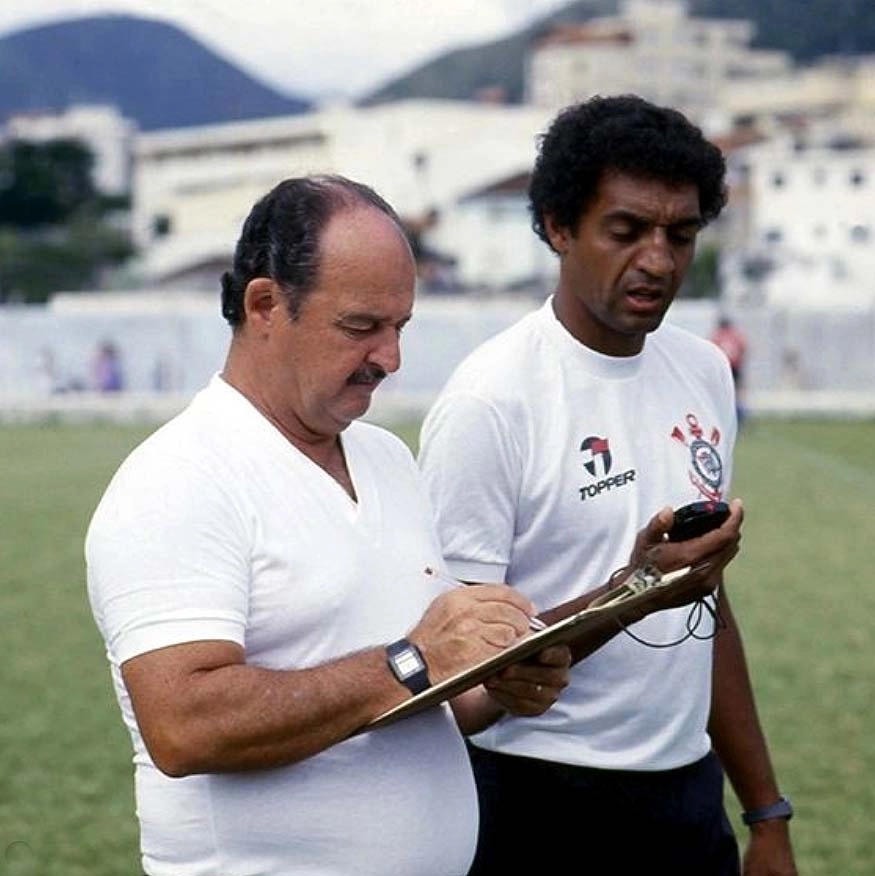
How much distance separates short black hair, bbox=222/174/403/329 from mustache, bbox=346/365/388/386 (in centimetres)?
10

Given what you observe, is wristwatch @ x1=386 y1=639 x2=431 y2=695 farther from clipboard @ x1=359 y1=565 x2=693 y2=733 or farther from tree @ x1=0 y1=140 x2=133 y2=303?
tree @ x1=0 y1=140 x2=133 y2=303

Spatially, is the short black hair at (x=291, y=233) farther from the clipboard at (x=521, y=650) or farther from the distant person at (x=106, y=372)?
the distant person at (x=106, y=372)

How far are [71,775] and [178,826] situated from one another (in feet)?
17.5

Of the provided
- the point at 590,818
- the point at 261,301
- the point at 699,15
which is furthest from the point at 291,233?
the point at 699,15

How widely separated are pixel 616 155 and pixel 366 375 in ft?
3.59

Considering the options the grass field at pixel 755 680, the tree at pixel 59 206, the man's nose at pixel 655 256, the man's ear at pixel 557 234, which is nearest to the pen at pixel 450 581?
the man's nose at pixel 655 256

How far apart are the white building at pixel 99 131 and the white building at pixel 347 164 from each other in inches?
385

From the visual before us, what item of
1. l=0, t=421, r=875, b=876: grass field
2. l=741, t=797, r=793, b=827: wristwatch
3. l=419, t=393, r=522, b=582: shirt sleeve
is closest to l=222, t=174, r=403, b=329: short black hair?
l=419, t=393, r=522, b=582: shirt sleeve

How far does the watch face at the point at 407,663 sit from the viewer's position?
2.66m

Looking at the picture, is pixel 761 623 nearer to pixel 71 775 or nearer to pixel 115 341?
pixel 71 775

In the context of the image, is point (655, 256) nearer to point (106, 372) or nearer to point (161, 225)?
point (106, 372)

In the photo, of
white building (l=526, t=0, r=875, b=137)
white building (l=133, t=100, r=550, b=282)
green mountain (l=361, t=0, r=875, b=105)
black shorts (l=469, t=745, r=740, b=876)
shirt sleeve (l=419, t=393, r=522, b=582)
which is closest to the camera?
shirt sleeve (l=419, t=393, r=522, b=582)

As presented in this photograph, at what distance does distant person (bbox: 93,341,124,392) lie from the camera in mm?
38188

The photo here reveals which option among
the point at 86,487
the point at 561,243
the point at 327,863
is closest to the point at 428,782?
the point at 327,863
